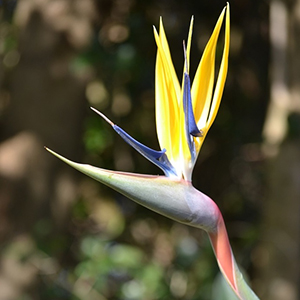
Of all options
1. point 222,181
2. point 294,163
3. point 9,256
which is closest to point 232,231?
point 222,181

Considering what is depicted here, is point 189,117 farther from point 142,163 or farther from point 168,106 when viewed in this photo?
point 142,163

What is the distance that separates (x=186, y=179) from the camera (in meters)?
0.47

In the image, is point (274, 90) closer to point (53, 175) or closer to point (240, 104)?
point (240, 104)

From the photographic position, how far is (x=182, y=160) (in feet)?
1.58

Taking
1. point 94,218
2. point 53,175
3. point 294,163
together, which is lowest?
point 94,218

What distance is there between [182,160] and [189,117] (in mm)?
44

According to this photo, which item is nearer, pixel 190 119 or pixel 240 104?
pixel 190 119

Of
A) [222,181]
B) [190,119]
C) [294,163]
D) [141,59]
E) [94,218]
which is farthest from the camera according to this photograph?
[94,218]

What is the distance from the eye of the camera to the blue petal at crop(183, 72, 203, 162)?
1.46ft

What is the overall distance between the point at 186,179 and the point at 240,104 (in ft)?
4.31

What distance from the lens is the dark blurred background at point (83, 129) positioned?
1287 millimetres

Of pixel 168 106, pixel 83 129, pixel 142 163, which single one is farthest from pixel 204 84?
pixel 142 163

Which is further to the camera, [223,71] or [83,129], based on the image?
[83,129]

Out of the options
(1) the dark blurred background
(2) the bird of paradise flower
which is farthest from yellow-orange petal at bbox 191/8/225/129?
(1) the dark blurred background
